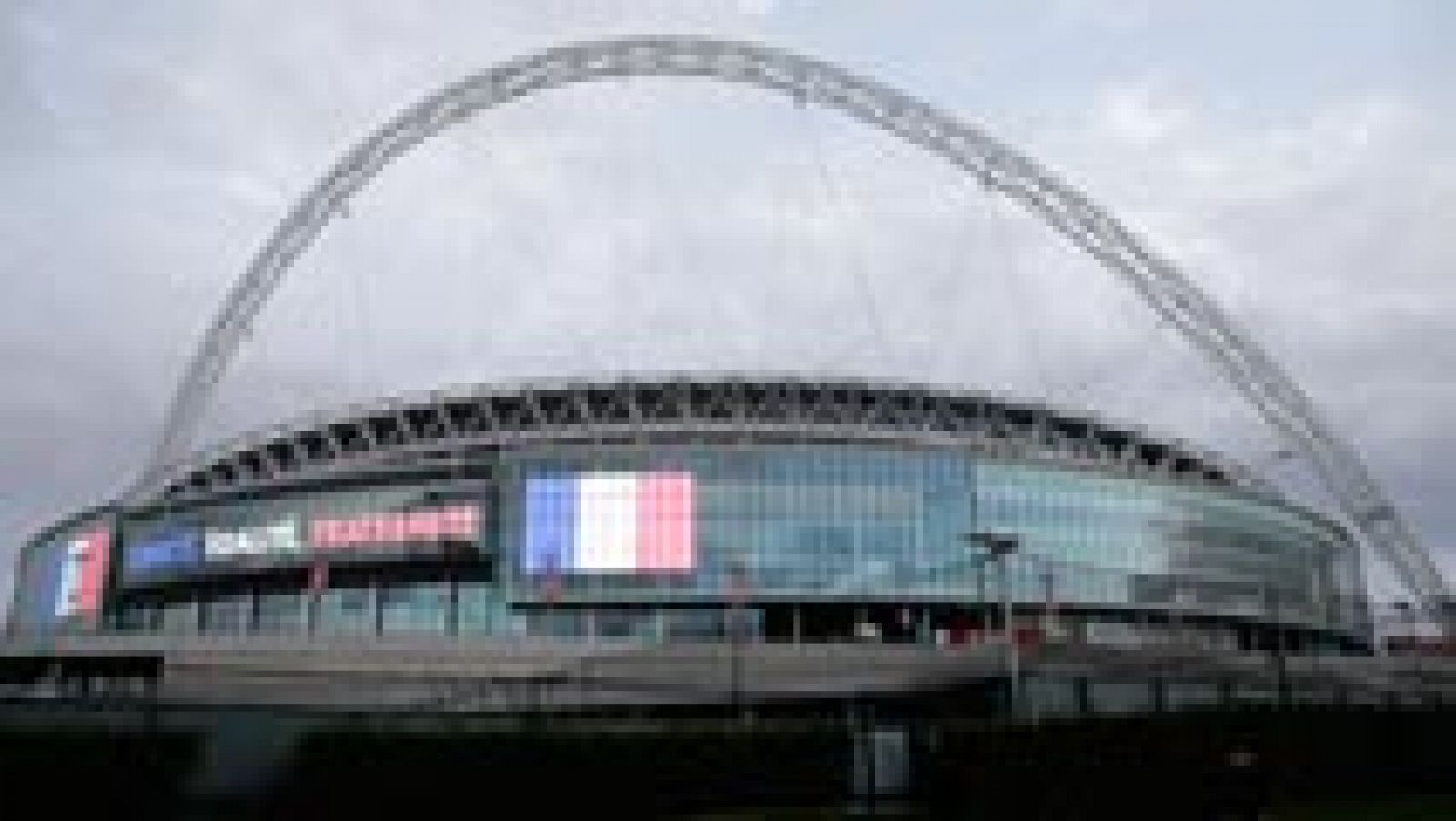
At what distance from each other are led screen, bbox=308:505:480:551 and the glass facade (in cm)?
15

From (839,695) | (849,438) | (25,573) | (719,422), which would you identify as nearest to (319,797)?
(839,695)

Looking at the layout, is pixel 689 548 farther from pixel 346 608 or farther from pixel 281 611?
pixel 281 611

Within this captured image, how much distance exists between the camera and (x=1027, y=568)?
123 meters

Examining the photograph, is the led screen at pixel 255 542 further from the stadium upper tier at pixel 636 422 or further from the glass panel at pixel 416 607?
the glass panel at pixel 416 607

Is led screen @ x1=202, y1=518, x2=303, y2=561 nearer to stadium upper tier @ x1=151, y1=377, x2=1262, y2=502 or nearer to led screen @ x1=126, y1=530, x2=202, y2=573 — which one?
led screen @ x1=126, y1=530, x2=202, y2=573

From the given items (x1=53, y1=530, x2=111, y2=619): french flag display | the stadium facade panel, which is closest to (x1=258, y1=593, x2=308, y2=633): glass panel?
the stadium facade panel

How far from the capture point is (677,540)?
386 feet

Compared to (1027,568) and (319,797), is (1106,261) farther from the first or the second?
(319,797)

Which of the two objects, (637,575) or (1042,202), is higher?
(1042,202)

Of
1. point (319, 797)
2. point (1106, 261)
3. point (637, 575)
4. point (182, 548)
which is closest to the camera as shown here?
point (319, 797)

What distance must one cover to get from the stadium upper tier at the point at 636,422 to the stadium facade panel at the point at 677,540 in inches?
24.8

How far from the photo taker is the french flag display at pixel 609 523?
383 feet

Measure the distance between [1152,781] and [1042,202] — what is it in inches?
4309

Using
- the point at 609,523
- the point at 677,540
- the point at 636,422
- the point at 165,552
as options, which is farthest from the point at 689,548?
the point at 165,552
